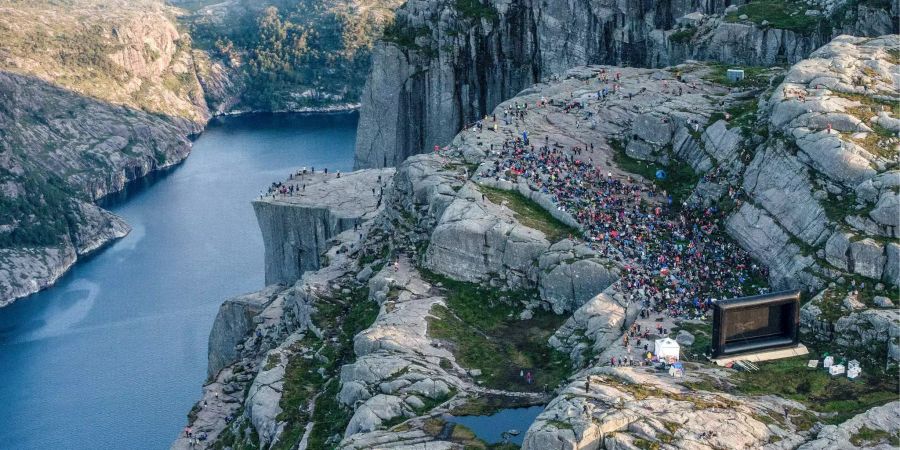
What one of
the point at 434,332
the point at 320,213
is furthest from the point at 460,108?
the point at 434,332

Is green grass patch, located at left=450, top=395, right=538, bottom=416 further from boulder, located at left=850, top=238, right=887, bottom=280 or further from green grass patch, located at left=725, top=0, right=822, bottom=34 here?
green grass patch, located at left=725, top=0, right=822, bottom=34

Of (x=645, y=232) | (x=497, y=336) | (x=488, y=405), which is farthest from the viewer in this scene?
(x=645, y=232)

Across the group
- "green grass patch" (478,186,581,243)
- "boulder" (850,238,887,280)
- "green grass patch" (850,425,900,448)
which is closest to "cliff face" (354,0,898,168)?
"green grass patch" (478,186,581,243)

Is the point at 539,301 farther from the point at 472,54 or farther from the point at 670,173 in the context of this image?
the point at 472,54

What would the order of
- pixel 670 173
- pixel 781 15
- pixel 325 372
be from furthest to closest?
pixel 781 15
pixel 670 173
pixel 325 372

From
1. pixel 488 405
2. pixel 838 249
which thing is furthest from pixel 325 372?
pixel 838 249

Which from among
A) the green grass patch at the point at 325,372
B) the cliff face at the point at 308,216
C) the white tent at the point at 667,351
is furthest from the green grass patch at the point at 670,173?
the white tent at the point at 667,351

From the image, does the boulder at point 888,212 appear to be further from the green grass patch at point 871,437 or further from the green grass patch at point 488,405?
the green grass patch at point 488,405

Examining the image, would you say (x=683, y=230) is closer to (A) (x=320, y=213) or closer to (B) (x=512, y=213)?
(B) (x=512, y=213)
